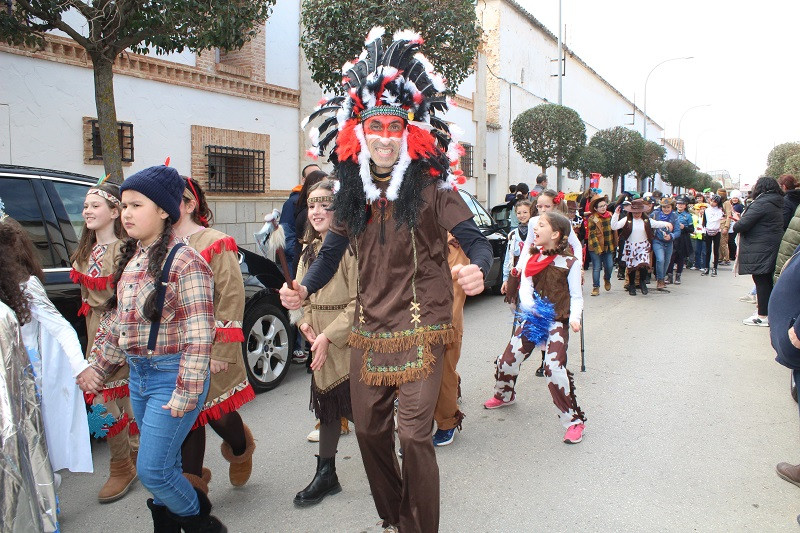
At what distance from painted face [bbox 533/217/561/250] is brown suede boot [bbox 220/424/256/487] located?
2.50 meters

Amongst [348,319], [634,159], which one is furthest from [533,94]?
[348,319]

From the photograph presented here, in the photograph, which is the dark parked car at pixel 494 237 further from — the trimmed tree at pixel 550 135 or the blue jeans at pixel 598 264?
the trimmed tree at pixel 550 135

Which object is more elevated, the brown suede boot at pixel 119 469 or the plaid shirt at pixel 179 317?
the plaid shirt at pixel 179 317

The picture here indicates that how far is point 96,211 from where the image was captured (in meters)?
3.64

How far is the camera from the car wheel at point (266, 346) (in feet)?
18.1

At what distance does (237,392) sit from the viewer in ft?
10.9

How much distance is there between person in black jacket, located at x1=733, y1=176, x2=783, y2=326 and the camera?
319 inches

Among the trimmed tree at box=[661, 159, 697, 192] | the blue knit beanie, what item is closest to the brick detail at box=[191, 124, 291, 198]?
the blue knit beanie

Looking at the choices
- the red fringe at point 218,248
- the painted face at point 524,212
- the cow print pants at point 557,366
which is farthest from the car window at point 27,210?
the painted face at point 524,212

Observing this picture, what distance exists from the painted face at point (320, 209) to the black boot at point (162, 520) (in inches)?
68.2

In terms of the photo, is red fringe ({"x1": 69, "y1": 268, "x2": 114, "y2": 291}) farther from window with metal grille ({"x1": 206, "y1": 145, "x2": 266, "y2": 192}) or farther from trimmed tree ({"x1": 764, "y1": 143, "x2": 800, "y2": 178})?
trimmed tree ({"x1": 764, "y1": 143, "x2": 800, "y2": 178})

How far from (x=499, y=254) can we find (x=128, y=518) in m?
7.68

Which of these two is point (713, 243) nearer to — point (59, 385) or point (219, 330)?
point (219, 330)

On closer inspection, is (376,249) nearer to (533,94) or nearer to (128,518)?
(128,518)
